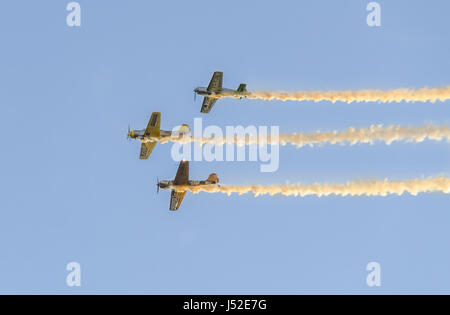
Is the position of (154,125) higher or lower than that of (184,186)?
higher

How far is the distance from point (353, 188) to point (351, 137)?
186 inches

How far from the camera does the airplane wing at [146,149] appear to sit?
230ft

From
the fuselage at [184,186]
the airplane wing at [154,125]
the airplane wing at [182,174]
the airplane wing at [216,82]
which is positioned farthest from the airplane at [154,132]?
the airplane wing at [216,82]

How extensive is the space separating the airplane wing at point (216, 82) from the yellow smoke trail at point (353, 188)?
28.2 feet

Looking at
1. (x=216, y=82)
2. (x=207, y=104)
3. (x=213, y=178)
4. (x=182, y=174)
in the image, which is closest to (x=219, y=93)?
(x=216, y=82)

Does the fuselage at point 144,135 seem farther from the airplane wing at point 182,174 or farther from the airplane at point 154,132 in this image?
the airplane wing at point 182,174

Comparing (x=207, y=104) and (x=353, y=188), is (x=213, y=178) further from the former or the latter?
(x=353, y=188)

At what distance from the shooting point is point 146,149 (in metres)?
70.3

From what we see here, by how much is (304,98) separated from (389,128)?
9.44m

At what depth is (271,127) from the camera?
6731cm

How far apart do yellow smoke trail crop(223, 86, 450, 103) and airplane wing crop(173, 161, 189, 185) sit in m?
7.62
